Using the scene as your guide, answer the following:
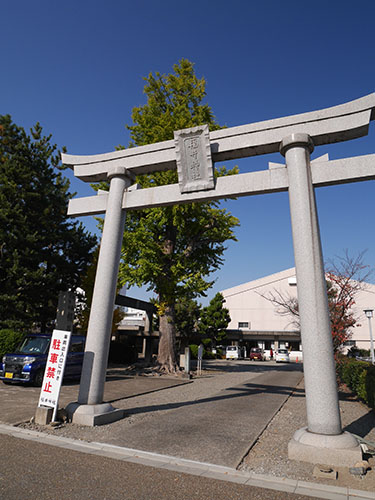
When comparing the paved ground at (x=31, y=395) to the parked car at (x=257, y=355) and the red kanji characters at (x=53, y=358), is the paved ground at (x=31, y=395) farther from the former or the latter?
the parked car at (x=257, y=355)

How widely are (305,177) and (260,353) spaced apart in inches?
1455

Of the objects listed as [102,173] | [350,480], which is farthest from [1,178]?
[350,480]

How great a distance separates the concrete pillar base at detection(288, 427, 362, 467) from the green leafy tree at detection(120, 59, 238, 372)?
1042 cm

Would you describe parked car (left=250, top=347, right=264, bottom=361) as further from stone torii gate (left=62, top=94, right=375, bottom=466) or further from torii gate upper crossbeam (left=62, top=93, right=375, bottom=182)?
torii gate upper crossbeam (left=62, top=93, right=375, bottom=182)

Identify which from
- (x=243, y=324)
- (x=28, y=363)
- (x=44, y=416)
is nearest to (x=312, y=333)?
(x=44, y=416)

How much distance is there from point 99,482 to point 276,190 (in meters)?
5.61

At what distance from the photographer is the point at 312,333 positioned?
5.22 meters

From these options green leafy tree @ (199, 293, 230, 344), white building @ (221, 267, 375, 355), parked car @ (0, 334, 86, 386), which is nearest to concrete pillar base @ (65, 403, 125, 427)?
parked car @ (0, 334, 86, 386)

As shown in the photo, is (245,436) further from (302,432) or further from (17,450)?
(17,450)

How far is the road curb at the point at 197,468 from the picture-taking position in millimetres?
3705

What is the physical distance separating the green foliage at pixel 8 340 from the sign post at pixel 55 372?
30.1ft

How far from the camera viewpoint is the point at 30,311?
57.2 feet

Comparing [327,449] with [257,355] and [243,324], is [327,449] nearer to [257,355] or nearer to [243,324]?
[257,355]

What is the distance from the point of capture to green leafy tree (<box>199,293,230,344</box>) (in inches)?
1446
